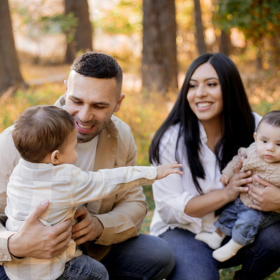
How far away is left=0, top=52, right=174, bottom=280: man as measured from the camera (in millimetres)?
2051

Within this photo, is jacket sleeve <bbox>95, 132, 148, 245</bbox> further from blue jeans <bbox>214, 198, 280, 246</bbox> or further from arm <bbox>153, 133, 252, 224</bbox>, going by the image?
blue jeans <bbox>214, 198, 280, 246</bbox>

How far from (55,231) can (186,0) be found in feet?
68.7

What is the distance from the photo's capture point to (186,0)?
67.6ft

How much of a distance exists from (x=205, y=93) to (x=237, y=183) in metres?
0.68

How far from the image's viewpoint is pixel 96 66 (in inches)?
85.7

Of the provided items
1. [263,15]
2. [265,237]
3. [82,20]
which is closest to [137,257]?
[265,237]

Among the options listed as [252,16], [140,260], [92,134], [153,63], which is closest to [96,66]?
[92,134]

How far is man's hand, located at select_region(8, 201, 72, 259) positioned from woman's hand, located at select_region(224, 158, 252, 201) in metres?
1.15

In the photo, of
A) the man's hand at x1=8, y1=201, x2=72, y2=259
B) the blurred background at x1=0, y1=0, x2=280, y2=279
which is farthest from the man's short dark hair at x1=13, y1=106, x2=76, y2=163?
the blurred background at x1=0, y1=0, x2=280, y2=279

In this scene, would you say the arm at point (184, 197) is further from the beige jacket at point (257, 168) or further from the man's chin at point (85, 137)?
the man's chin at point (85, 137)

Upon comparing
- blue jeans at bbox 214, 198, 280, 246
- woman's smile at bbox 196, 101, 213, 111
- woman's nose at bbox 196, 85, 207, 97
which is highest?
woman's nose at bbox 196, 85, 207, 97

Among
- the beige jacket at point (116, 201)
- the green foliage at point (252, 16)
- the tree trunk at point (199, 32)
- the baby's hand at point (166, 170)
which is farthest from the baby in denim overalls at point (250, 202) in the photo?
the tree trunk at point (199, 32)

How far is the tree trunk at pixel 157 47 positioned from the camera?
732cm

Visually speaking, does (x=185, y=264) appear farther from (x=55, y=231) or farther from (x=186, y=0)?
(x=186, y=0)
